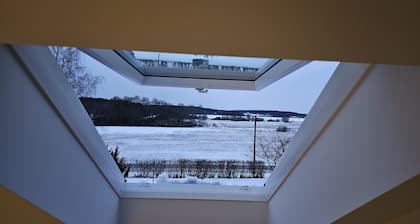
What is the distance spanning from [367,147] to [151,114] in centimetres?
153

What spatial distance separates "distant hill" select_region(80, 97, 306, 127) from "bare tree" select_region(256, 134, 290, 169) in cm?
26

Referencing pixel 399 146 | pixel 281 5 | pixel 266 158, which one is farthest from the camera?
pixel 266 158

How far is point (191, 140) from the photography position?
8.85 ft

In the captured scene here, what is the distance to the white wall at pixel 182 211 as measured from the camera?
2852 mm

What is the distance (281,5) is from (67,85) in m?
1.15

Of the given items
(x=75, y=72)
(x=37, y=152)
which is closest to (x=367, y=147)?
(x=37, y=152)

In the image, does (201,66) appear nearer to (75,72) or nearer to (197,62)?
(197,62)

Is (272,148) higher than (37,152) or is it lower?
higher

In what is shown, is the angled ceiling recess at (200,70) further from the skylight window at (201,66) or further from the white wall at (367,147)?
the white wall at (367,147)

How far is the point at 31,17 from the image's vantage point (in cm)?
70

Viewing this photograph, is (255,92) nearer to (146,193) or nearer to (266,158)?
(266,158)

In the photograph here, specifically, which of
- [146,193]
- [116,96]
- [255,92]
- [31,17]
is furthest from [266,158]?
[31,17]

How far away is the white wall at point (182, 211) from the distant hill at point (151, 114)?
73cm

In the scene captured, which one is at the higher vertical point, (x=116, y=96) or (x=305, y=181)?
(x=116, y=96)
